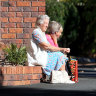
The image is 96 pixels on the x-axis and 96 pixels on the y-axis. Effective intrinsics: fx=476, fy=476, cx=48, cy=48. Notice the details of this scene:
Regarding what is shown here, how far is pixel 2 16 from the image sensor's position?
32.6ft

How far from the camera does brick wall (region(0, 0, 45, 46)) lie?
993cm

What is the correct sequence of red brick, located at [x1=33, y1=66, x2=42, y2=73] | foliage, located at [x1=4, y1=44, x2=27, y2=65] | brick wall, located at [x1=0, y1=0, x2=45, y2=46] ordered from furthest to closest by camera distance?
brick wall, located at [x1=0, y1=0, x2=45, y2=46] < foliage, located at [x1=4, y1=44, x2=27, y2=65] < red brick, located at [x1=33, y1=66, x2=42, y2=73]

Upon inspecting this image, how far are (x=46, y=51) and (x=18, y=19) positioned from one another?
1.23 m

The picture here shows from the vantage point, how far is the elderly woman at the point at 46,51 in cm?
887

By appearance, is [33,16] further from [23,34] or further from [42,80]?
[42,80]

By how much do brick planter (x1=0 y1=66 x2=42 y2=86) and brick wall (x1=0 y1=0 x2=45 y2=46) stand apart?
1522 mm

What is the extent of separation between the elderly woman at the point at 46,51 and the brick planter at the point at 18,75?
1.27 feet

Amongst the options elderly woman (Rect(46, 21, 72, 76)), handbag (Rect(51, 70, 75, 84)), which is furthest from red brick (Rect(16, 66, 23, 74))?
elderly woman (Rect(46, 21, 72, 76))

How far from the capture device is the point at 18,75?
833 centimetres

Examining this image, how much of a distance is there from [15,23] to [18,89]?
2.61m

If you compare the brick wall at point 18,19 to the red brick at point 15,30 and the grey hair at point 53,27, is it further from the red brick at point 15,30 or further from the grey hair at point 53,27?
the grey hair at point 53,27

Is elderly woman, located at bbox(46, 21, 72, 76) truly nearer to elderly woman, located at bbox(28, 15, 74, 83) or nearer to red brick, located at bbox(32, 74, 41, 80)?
elderly woman, located at bbox(28, 15, 74, 83)

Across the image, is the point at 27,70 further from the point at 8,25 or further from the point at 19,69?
the point at 8,25

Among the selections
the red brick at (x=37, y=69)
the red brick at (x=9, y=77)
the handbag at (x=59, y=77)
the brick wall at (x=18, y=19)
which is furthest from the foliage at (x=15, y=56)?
the brick wall at (x=18, y=19)
